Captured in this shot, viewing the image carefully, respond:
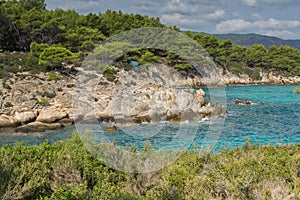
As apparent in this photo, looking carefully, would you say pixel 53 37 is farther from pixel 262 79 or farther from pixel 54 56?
pixel 262 79

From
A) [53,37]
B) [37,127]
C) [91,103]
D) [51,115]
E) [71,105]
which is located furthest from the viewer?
[53,37]

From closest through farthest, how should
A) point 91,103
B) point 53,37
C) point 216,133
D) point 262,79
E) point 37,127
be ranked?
1. point 37,127
2. point 216,133
3. point 91,103
4. point 53,37
5. point 262,79

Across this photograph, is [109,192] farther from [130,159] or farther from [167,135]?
[167,135]

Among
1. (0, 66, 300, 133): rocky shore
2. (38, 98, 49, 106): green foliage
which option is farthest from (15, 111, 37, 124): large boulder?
(38, 98, 49, 106): green foliage

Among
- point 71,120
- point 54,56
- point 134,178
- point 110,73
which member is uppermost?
point 54,56

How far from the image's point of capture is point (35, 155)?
587cm

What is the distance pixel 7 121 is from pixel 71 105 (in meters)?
4.59

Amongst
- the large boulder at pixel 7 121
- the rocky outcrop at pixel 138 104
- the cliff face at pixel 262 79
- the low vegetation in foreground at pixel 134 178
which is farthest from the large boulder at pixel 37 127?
the cliff face at pixel 262 79

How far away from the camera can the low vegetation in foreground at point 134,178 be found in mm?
4211

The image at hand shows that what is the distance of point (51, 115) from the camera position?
63.8ft

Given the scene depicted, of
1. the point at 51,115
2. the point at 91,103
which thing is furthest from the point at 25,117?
the point at 91,103

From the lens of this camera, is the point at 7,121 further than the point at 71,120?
No

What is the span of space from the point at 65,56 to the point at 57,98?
258 inches

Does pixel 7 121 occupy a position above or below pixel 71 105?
below
